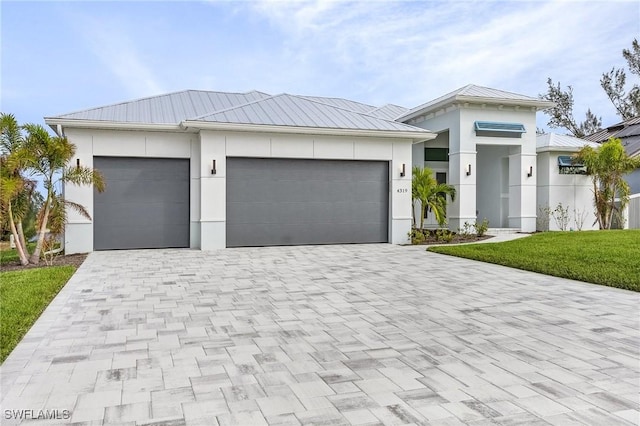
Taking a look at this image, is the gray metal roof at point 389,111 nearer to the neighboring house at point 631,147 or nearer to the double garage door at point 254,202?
the double garage door at point 254,202

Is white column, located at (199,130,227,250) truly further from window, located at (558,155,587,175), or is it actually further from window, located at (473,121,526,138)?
window, located at (558,155,587,175)

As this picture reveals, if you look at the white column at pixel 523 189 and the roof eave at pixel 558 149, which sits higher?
the roof eave at pixel 558 149

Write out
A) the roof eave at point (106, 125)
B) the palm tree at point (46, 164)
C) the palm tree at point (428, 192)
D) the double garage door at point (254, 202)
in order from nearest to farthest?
the palm tree at point (46, 164), the roof eave at point (106, 125), the double garage door at point (254, 202), the palm tree at point (428, 192)

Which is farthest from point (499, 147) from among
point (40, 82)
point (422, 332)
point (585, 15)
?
point (40, 82)

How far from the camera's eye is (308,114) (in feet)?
45.7

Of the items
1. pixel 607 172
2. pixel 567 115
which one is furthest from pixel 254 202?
pixel 567 115

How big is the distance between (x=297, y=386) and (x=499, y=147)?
1593 cm

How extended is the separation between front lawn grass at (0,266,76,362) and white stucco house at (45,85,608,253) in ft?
11.9

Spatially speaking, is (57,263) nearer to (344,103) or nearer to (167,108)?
(167,108)

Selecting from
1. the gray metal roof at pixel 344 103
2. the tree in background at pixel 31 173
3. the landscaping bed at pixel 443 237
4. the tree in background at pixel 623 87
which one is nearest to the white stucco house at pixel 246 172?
the landscaping bed at pixel 443 237

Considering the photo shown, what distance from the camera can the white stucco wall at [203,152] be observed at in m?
12.3

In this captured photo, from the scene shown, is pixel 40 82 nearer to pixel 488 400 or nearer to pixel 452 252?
pixel 452 252

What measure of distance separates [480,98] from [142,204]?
418 inches

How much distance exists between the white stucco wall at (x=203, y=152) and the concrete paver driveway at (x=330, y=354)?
476 centimetres
